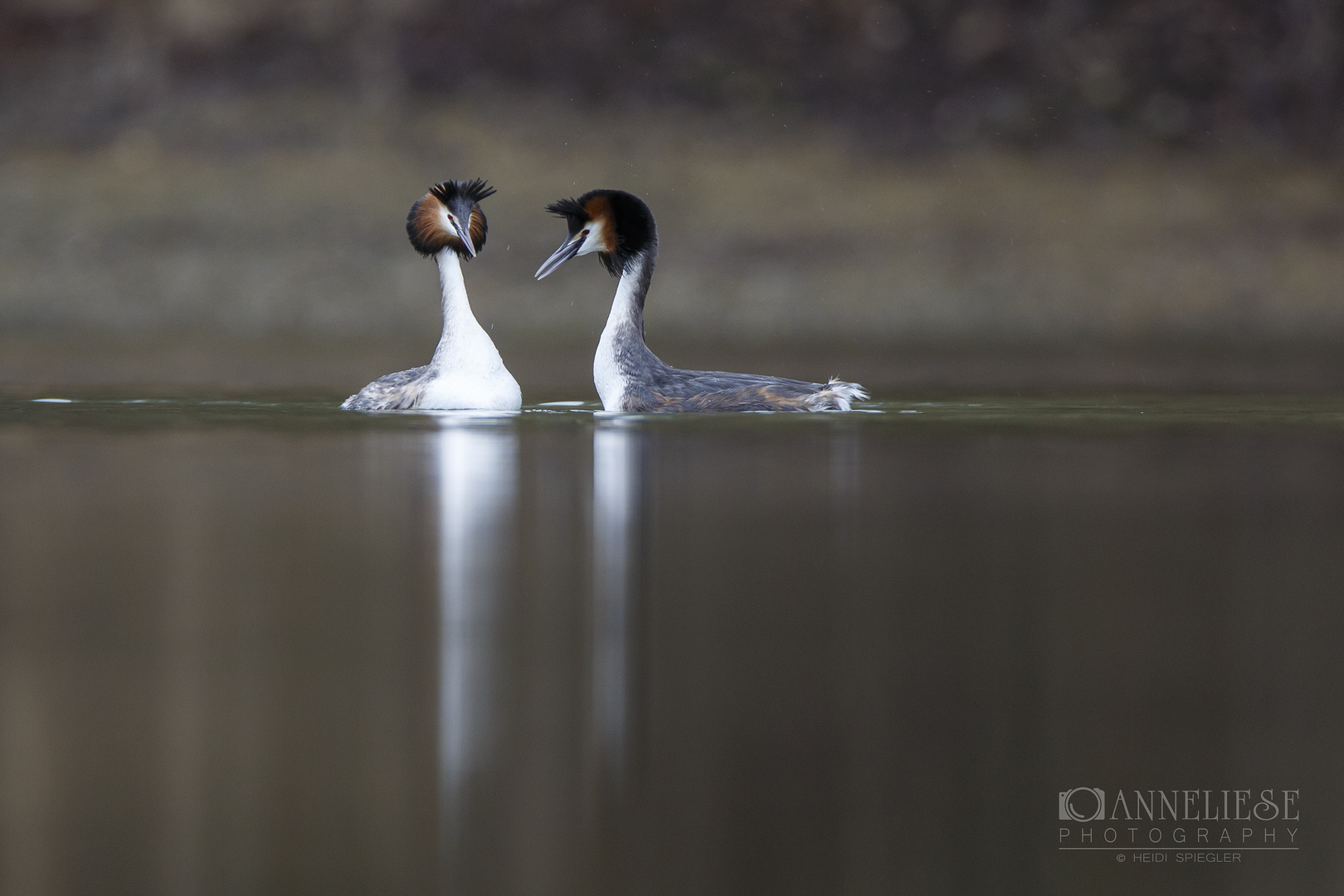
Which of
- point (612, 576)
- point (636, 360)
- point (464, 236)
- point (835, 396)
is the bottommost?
point (612, 576)

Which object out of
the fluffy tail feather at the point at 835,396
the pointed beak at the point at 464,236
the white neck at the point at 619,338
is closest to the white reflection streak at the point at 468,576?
the white neck at the point at 619,338

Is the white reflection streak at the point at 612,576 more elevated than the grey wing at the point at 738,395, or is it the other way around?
the grey wing at the point at 738,395

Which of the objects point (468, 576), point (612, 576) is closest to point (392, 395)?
point (468, 576)

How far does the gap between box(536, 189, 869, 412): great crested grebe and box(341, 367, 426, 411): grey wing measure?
140 cm

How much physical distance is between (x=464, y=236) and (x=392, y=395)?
146 cm

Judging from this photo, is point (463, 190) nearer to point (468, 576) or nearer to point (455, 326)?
point (455, 326)

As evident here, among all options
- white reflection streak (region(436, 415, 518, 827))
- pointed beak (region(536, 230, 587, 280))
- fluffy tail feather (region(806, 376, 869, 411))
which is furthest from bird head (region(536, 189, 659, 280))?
white reflection streak (region(436, 415, 518, 827))

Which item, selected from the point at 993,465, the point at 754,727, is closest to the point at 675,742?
the point at 754,727

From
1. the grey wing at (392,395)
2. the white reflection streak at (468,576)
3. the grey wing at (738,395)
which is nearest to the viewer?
the white reflection streak at (468,576)

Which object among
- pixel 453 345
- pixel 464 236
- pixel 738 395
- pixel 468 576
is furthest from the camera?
pixel 464 236

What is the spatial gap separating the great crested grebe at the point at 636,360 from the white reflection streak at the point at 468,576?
1896 millimetres

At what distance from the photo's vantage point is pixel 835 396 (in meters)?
13.8

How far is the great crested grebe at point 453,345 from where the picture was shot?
1385cm

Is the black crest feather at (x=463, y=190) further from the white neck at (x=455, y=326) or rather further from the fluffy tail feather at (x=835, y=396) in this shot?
the fluffy tail feather at (x=835, y=396)
